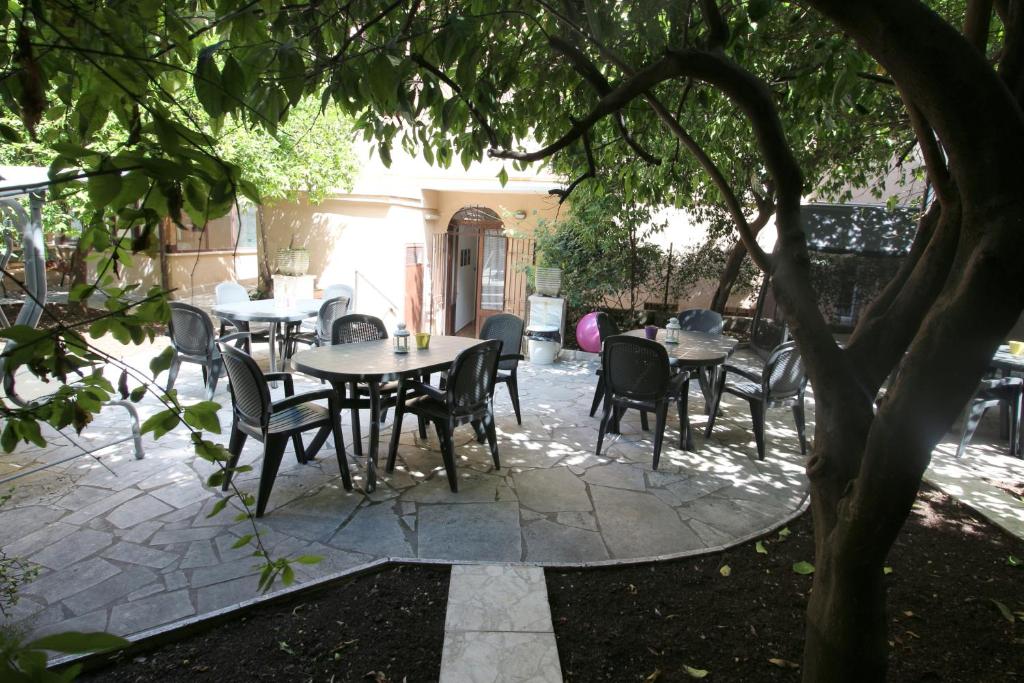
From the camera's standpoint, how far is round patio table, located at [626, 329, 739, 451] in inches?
190

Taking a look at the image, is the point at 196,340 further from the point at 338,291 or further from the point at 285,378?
the point at 338,291

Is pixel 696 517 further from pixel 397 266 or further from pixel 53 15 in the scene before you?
pixel 397 266

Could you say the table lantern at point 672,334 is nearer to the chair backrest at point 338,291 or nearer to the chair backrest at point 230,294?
the chair backrest at point 338,291

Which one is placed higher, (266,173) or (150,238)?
(266,173)

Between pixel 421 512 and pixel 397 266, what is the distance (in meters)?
7.64

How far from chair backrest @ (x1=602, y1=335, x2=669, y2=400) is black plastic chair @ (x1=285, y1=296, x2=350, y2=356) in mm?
3362

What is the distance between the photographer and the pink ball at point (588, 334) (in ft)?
26.0

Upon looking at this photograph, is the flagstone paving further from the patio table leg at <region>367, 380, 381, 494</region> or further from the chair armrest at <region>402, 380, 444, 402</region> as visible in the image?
the chair armrest at <region>402, 380, 444, 402</region>

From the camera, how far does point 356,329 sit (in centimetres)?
536

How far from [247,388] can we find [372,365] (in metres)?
0.84

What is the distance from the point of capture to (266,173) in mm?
8078

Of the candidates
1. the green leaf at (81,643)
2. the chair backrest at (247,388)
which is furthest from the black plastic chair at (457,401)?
the green leaf at (81,643)

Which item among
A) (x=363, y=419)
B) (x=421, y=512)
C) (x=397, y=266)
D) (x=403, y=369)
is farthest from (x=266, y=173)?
(x=421, y=512)

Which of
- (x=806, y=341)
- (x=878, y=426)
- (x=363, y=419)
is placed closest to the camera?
(x=878, y=426)
